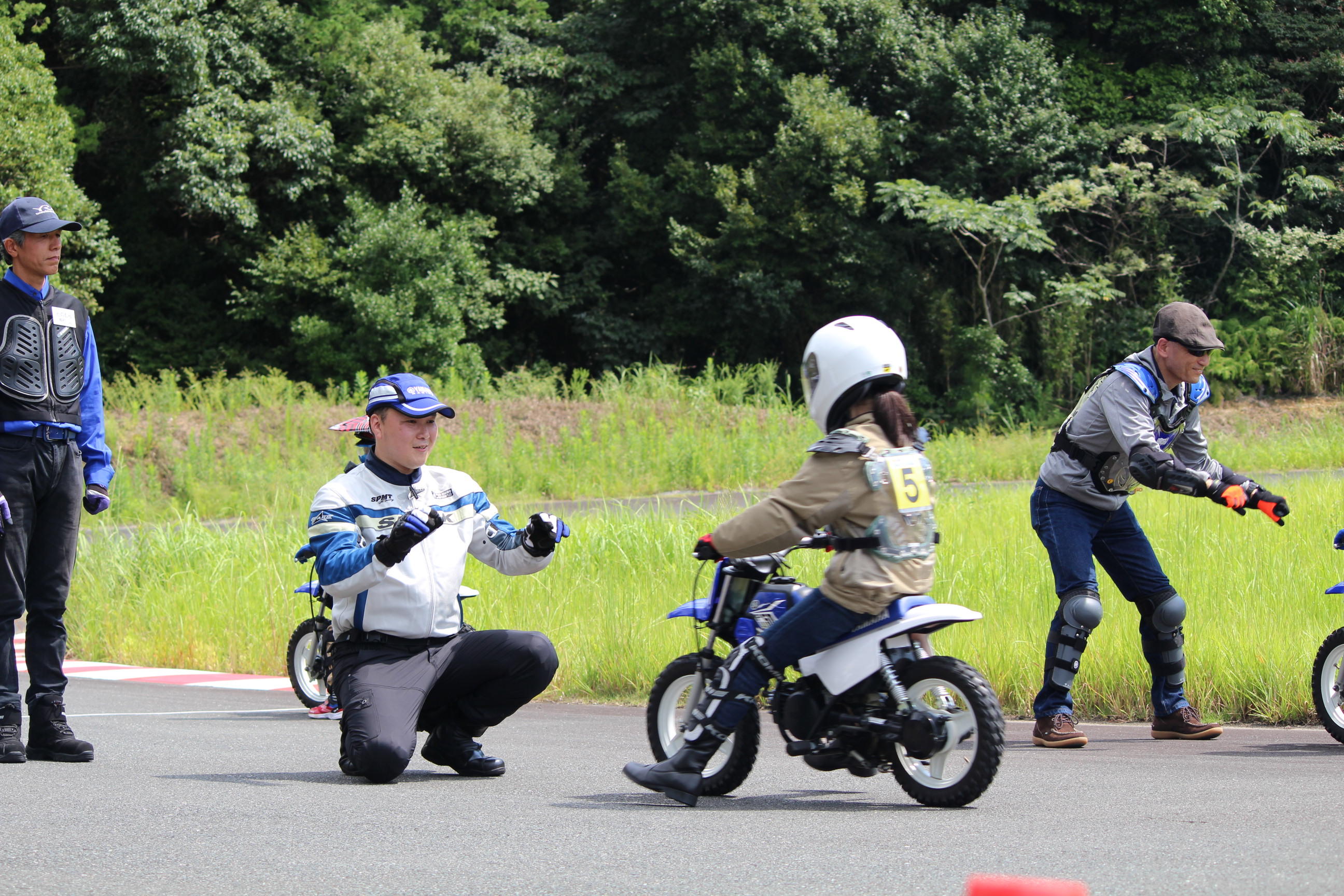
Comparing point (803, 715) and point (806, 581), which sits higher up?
point (803, 715)

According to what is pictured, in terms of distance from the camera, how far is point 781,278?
38.3 m

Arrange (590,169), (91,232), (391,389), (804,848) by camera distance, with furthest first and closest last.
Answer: (590,169) < (91,232) < (391,389) < (804,848)

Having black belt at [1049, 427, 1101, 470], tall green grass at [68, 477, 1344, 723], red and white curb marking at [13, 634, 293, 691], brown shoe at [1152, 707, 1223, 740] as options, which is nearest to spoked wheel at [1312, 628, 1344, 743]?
brown shoe at [1152, 707, 1223, 740]

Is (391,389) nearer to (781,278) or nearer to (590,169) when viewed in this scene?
(781,278)

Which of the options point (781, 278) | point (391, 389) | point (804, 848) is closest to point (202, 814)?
point (391, 389)

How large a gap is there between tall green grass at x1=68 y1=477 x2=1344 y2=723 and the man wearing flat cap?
0.88m

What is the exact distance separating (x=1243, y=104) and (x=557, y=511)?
24829mm

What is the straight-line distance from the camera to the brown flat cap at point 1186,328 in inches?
274

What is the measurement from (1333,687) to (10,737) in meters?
5.73

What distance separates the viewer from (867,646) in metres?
5.10

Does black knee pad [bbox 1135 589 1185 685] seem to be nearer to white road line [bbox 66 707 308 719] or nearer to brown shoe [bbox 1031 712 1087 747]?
brown shoe [bbox 1031 712 1087 747]

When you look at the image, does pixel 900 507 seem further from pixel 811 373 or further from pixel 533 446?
pixel 533 446

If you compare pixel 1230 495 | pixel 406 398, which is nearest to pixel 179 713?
pixel 406 398

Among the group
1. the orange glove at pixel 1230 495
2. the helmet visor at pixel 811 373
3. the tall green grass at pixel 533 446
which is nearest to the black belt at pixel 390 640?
the helmet visor at pixel 811 373
